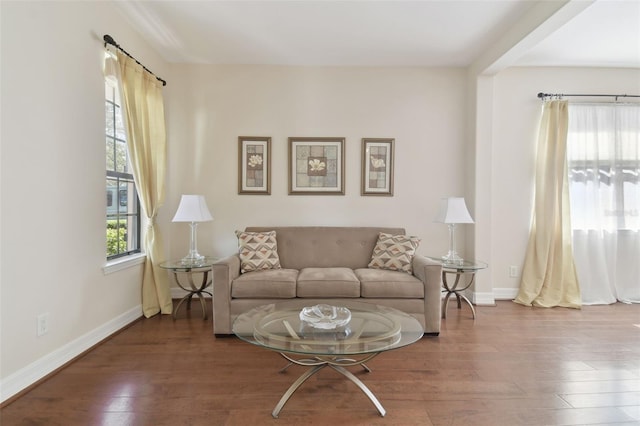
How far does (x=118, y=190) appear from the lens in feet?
10.1

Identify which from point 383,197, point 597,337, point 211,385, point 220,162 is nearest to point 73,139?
point 220,162

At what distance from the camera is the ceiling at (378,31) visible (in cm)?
271

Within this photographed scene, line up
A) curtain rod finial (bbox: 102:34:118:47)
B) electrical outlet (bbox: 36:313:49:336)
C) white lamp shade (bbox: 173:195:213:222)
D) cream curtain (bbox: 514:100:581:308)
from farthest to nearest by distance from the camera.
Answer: cream curtain (bbox: 514:100:581:308), white lamp shade (bbox: 173:195:213:222), curtain rod finial (bbox: 102:34:118:47), electrical outlet (bbox: 36:313:49:336)

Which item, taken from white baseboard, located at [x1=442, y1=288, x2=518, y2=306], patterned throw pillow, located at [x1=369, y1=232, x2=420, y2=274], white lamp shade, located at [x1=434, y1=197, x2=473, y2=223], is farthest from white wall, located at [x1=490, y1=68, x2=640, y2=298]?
patterned throw pillow, located at [x1=369, y1=232, x2=420, y2=274]

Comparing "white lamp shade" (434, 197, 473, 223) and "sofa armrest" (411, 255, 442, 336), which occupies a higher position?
"white lamp shade" (434, 197, 473, 223)

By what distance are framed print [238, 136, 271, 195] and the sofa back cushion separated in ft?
1.79

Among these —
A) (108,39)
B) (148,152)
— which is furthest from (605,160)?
(108,39)

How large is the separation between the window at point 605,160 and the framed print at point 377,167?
2110mm

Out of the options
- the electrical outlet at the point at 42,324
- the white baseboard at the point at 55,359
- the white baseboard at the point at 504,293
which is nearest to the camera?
the white baseboard at the point at 55,359

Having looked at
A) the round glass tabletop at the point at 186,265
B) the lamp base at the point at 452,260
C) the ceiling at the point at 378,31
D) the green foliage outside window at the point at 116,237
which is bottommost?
the round glass tabletop at the point at 186,265

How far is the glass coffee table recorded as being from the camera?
1.66 meters

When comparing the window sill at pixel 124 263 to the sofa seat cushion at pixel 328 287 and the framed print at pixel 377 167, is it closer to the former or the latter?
the sofa seat cushion at pixel 328 287

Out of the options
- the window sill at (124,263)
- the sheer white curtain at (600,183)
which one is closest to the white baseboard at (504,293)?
the sheer white curtain at (600,183)

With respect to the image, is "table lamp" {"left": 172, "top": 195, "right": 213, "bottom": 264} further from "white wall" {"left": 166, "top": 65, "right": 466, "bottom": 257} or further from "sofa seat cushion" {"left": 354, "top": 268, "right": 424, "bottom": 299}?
"sofa seat cushion" {"left": 354, "top": 268, "right": 424, "bottom": 299}
